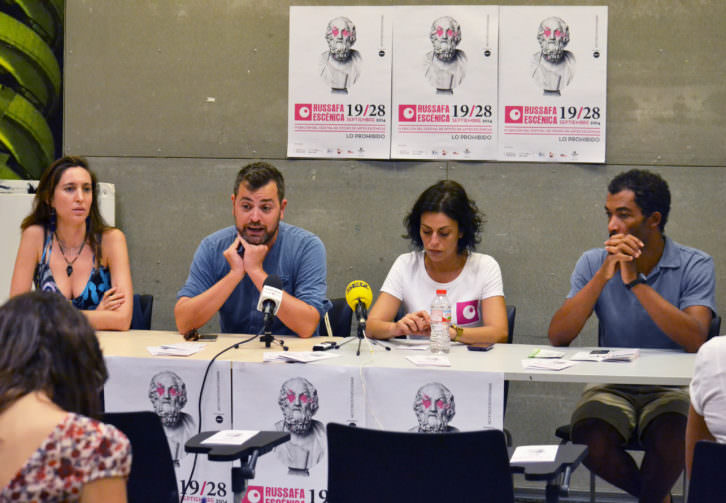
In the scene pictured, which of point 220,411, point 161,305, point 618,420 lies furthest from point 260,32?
point 618,420

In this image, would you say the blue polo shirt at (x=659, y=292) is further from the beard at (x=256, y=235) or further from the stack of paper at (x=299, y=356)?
the beard at (x=256, y=235)

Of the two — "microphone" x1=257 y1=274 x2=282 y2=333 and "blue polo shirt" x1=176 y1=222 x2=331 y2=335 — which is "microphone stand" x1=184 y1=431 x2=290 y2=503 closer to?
"microphone" x1=257 y1=274 x2=282 y2=333

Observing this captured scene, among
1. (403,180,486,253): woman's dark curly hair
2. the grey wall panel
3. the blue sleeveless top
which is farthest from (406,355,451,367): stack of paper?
the grey wall panel

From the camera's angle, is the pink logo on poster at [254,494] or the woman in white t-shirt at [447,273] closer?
the pink logo on poster at [254,494]

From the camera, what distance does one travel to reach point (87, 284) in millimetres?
3750

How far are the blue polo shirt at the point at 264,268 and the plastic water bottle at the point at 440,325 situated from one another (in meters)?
0.53

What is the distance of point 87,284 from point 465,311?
5.73 ft

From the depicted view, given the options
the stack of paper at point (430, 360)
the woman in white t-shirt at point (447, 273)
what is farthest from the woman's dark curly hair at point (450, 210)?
the stack of paper at point (430, 360)

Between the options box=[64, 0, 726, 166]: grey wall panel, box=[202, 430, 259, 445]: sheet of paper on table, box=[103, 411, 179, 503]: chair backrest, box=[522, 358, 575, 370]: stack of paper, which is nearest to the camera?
box=[103, 411, 179, 503]: chair backrest

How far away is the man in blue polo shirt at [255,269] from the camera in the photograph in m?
3.54

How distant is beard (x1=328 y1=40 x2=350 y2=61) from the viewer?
4.66 meters

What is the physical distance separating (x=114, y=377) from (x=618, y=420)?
1.98 m

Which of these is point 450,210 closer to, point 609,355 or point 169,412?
point 609,355

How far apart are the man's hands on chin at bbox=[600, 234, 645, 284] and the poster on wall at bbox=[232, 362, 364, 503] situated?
1.22 metres
